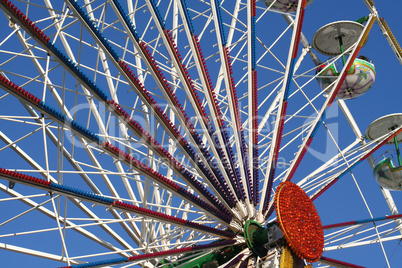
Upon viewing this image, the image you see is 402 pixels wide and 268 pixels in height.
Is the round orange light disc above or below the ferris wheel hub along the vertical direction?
below

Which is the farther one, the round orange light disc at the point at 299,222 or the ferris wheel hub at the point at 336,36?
the ferris wheel hub at the point at 336,36

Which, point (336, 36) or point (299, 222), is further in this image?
point (336, 36)

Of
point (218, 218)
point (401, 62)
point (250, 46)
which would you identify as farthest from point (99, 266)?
point (401, 62)

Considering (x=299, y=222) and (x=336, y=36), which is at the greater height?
(x=336, y=36)

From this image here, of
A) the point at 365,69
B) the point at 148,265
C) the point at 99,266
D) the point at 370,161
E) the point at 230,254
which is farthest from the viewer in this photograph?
the point at 370,161

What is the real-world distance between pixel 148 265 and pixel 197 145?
12.4ft

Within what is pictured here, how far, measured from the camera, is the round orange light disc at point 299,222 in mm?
11039

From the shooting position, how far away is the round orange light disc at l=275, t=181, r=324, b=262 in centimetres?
1104

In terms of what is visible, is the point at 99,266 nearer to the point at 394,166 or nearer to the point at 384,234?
the point at 384,234

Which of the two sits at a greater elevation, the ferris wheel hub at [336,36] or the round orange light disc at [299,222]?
the ferris wheel hub at [336,36]

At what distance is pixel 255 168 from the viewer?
12531mm

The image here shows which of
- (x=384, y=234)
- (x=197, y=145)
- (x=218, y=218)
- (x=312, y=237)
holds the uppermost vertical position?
(x=197, y=145)

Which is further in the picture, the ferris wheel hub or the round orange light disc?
the ferris wheel hub

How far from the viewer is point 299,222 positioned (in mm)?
11445
